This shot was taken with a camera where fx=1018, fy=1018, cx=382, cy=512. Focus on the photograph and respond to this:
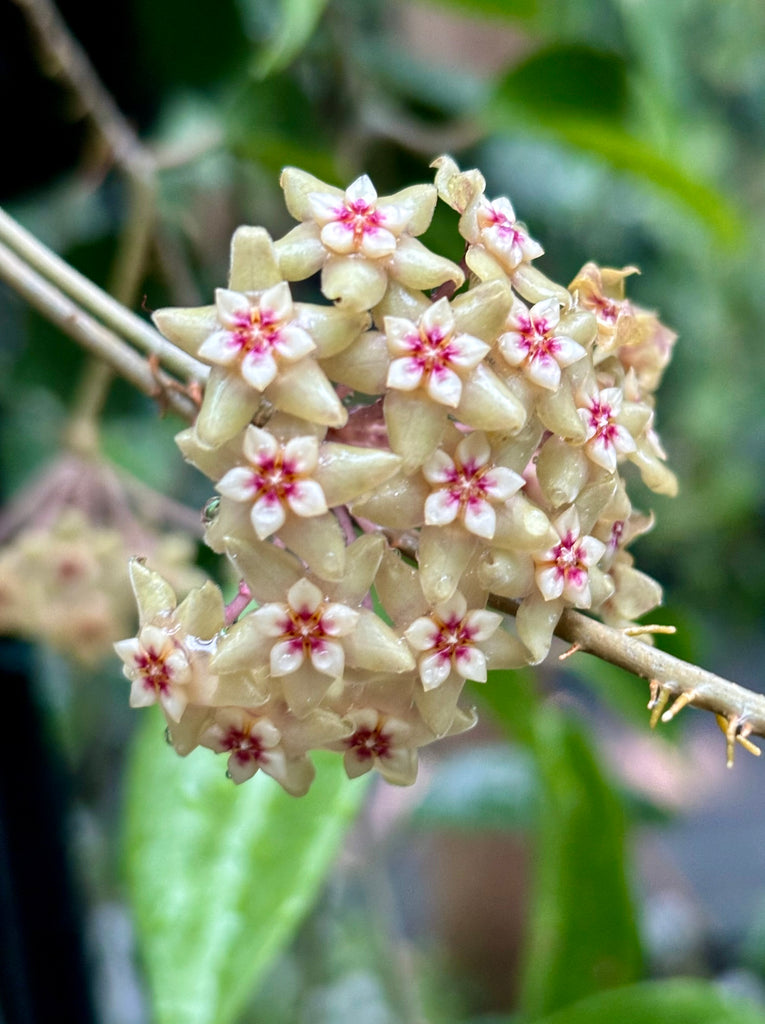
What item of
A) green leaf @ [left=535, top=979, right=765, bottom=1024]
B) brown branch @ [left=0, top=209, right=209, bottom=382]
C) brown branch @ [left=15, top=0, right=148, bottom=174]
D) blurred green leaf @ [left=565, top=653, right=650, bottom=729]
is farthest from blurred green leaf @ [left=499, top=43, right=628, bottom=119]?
green leaf @ [left=535, top=979, right=765, bottom=1024]

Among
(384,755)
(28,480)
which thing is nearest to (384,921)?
(28,480)

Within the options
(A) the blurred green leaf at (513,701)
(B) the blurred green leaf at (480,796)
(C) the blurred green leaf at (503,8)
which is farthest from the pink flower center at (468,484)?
(B) the blurred green leaf at (480,796)

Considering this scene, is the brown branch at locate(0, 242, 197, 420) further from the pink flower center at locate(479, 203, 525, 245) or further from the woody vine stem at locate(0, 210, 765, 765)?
the pink flower center at locate(479, 203, 525, 245)

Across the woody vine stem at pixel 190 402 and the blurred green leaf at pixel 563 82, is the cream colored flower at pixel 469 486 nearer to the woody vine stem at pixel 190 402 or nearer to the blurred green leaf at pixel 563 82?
the woody vine stem at pixel 190 402

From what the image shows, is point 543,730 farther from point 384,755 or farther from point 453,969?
point 453,969

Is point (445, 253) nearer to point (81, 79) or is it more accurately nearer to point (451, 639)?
point (81, 79)
